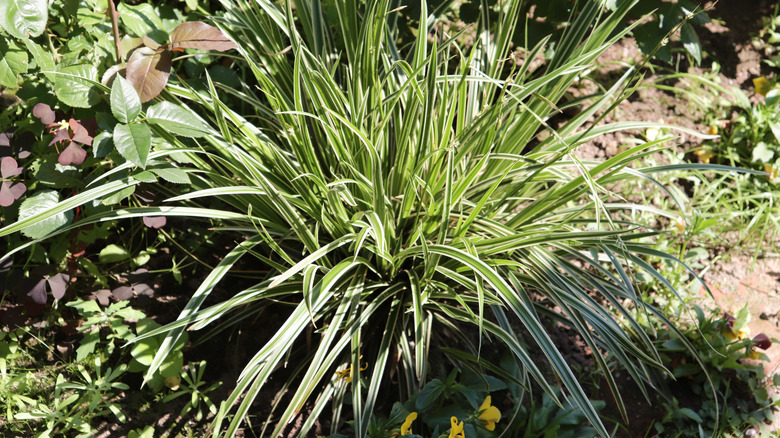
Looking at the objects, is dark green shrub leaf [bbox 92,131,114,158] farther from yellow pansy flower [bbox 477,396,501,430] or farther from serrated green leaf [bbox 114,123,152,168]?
yellow pansy flower [bbox 477,396,501,430]

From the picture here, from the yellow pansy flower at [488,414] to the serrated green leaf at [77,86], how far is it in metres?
1.26

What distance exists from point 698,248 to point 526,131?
1011mm

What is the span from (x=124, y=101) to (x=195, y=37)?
0.26 m

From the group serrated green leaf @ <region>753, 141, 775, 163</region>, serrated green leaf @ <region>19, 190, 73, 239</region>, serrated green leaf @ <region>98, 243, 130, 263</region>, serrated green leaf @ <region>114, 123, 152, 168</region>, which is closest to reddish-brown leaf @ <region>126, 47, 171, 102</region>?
serrated green leaf @ <region>114, 123, 152, 168</region>

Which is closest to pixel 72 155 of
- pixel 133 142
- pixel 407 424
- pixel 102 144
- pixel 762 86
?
pixel 102 144

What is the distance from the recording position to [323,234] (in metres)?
1.83

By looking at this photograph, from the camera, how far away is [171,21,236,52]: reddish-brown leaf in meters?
1.52

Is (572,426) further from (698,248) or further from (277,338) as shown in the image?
(698,248)

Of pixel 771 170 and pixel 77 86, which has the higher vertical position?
pixel 77 86

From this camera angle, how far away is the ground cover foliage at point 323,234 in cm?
149

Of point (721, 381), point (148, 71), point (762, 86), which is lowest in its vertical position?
point (721, 381)

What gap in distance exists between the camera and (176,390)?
177cm

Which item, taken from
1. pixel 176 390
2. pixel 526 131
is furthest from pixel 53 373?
pixel 526 131

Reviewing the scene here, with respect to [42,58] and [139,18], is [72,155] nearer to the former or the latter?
[42,58]
